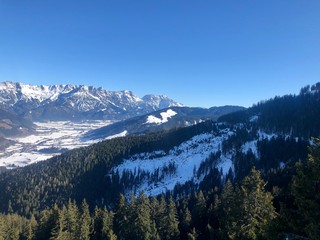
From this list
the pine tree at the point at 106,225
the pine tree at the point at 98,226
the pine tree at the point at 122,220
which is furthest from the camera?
the pine tree at the point at 98,226

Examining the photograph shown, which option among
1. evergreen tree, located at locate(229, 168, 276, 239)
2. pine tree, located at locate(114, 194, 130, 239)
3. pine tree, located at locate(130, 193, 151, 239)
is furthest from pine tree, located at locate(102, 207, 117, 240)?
evergreen tree, located at locate(229, 168, 276, 239)

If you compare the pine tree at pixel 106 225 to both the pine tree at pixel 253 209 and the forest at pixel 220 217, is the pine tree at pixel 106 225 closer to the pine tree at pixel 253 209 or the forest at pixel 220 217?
the forest at pixel 220 217

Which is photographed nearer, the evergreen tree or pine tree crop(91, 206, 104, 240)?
the evergreen tree

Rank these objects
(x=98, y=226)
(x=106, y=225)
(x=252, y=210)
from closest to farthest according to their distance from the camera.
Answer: (x=252, y=210) → (x=106, y=225) → (x=98, y=226)

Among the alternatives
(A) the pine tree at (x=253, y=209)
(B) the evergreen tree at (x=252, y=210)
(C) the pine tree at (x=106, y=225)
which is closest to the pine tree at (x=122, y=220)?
(C) the pine tree at (x=106, y=225)

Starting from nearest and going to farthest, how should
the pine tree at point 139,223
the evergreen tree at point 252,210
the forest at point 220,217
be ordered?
the forest at point 220,217 < the evergreen tree at point 252,210 < the pine tree at point 139,223

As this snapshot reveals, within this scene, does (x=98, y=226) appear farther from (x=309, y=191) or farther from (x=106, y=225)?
(x=309, y=191)

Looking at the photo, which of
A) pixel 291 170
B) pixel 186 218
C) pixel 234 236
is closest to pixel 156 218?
pixel 186 218

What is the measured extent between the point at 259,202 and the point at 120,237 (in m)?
45.2

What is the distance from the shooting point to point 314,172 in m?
20.4

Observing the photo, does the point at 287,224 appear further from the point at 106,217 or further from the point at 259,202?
the point at 106,217

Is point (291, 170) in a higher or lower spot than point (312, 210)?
lower

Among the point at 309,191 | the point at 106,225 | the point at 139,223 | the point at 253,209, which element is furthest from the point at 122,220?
the point at 309,191

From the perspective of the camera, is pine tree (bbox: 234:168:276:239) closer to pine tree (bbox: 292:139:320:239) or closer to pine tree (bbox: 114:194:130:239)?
pine tree (bbox: 292:139:320:239)
